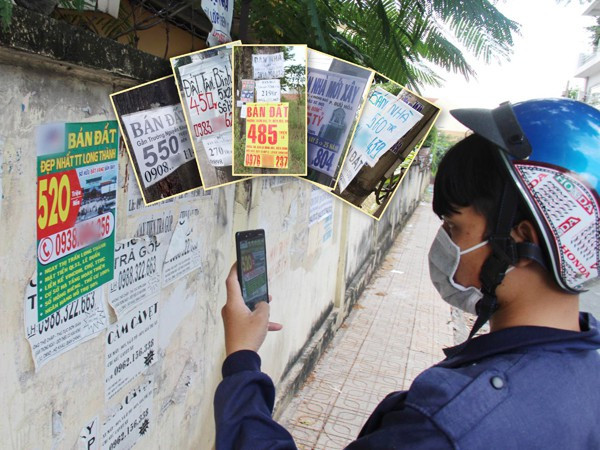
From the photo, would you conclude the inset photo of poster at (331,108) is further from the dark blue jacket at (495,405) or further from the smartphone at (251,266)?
the dark blue jacket at (495,405)

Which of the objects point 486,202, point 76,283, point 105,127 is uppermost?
point 105,127

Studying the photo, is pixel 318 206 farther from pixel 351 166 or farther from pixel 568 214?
pixel 568 214

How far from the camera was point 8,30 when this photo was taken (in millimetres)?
1048

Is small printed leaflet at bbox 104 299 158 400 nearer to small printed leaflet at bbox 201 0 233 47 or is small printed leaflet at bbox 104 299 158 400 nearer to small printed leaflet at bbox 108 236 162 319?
small printed leaflet at bbox 108 236 162 319

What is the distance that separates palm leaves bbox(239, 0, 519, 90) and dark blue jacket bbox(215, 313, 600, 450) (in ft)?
3.19

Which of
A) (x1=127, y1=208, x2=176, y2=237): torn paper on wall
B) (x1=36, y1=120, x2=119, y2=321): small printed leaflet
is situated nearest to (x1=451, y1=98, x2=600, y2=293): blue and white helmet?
(x1=36, y1=120, x2=119, y2=321): small printed leaflet

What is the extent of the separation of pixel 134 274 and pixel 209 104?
0.66 m

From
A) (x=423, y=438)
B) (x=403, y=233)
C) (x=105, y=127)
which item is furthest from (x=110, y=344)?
(x=403, y=233)

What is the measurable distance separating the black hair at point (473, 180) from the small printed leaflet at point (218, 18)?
0.80m

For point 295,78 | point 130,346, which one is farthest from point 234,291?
point 295,78

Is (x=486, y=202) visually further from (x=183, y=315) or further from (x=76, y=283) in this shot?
(x=183, y=315)

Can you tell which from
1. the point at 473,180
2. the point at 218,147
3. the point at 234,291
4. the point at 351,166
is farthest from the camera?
the point at 351,166

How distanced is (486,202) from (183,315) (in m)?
1.50

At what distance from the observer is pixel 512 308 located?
4.33 ft
